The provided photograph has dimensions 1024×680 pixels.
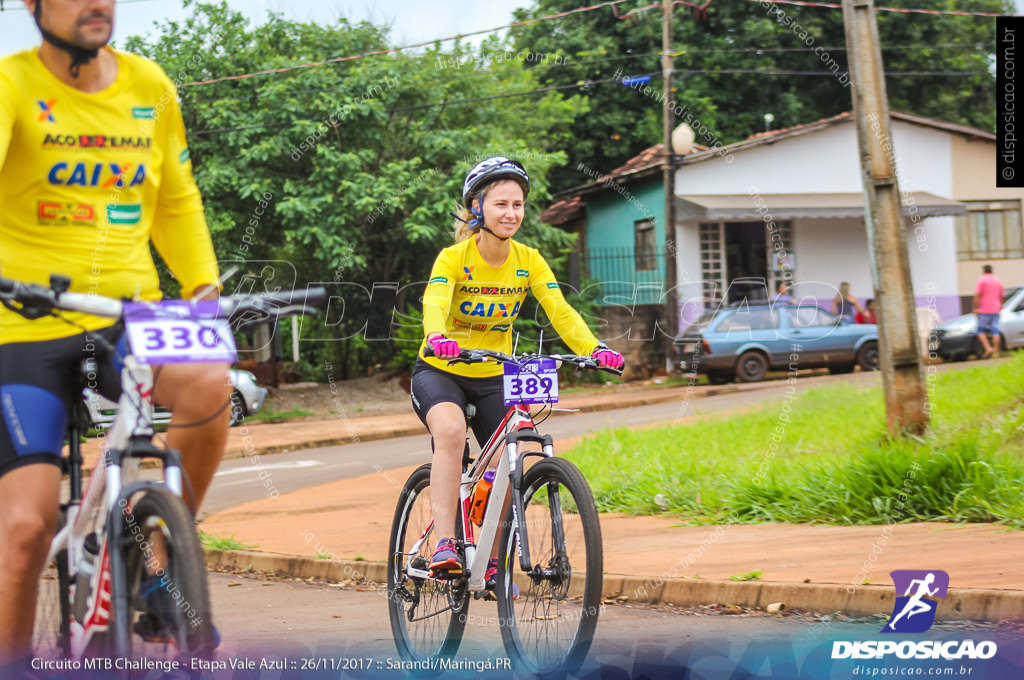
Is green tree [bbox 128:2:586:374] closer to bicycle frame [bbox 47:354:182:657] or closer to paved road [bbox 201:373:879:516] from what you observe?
paved road [bbox 201:373:879:516]

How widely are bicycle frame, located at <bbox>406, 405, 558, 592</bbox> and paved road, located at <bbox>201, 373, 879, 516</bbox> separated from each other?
232 inches

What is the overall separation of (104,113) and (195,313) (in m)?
0.63

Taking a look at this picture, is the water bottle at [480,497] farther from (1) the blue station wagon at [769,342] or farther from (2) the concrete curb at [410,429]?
(1) the blue station wagon at [769,342]

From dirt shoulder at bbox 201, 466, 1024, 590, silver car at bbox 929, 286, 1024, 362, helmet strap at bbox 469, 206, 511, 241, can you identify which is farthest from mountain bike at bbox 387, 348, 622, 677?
silver car at bbox 929, 286, 1024, 362

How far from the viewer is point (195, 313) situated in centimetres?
288

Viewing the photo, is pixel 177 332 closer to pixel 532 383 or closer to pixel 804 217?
pixel 532 383

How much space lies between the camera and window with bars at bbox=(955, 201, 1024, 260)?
28.2m

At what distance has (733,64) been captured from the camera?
1235 inches

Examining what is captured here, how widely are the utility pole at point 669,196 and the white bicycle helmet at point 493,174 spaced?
17.4 metres

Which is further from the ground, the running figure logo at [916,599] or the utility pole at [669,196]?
the utility pole at [669,196]

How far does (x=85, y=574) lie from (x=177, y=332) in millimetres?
722

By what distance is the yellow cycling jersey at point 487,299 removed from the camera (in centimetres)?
455

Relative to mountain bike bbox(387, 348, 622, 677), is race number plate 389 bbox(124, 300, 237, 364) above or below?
→ above

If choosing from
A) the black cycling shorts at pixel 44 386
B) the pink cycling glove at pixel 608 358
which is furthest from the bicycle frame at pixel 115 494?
the pink cycling glove at pixel 608 358
